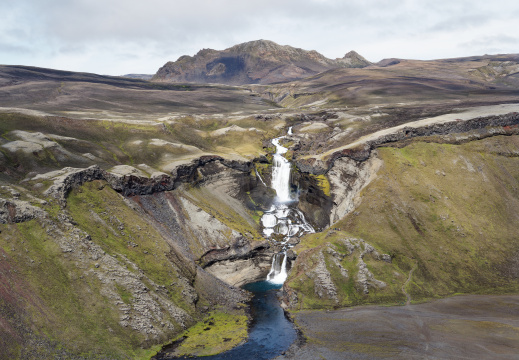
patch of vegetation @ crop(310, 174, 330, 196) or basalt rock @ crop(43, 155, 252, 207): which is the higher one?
basalt rock @ crop(43, 155, 252, 207)

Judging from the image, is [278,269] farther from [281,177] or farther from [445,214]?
[445,214]

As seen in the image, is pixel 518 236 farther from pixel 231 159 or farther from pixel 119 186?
pixel 119 186

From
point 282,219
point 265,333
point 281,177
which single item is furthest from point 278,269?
point 281,177

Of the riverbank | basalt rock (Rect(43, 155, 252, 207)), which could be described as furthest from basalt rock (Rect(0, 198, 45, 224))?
the riverbank

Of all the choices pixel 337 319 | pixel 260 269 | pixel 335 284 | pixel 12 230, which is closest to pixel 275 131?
pixel 260 269

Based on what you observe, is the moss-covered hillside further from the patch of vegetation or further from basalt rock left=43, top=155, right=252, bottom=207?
basalt rock left=43, top=155, right=252, bottom=207

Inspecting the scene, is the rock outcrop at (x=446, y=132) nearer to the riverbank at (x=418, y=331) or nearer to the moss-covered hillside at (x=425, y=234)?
the moss-covered hillside at (x=425, y=234)
